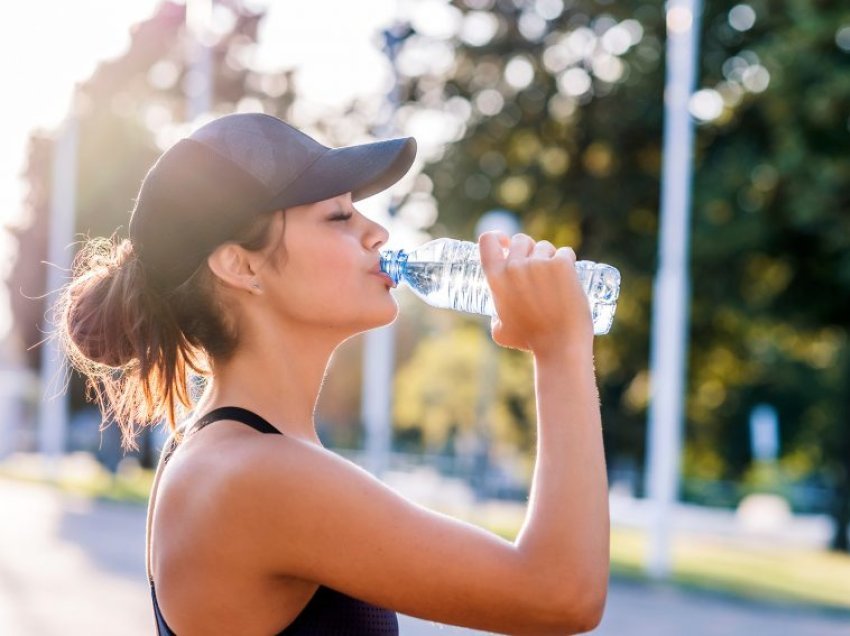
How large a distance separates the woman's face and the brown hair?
0.08 feet

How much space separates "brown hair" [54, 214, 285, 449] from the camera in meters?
2.12

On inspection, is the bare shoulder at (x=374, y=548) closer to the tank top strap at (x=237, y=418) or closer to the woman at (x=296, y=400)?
the woman at (x=296, y=400)

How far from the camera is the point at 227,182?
2.02 m

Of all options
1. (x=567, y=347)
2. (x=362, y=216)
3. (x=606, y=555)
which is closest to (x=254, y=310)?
(x=362, y=216)

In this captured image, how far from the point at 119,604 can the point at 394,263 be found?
872cm

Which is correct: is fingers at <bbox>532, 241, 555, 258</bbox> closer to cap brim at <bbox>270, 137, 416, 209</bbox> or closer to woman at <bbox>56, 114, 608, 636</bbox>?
woman at <bbox>56, 114, 608, 636</bbox>

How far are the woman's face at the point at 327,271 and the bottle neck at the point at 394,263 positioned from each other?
72 millimetres

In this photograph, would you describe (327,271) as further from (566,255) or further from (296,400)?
(566,255)

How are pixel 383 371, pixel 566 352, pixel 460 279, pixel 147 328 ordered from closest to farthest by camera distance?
1. pixel 566 352
2. pixel 147 328
3. pixel 460 279
4. pixel 383 371

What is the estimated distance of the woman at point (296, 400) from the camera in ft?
5.82

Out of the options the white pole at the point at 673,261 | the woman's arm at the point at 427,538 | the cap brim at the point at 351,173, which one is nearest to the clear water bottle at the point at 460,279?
the cap brim at the point at 351,173

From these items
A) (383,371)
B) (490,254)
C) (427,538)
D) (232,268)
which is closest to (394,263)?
(232,268)

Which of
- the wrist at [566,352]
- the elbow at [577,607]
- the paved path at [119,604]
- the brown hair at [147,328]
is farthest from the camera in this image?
the paved path at [119,604]

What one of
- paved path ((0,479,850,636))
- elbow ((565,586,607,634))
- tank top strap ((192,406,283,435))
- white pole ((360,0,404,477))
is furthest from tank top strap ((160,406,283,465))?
white pole ((360,0,404,477))
